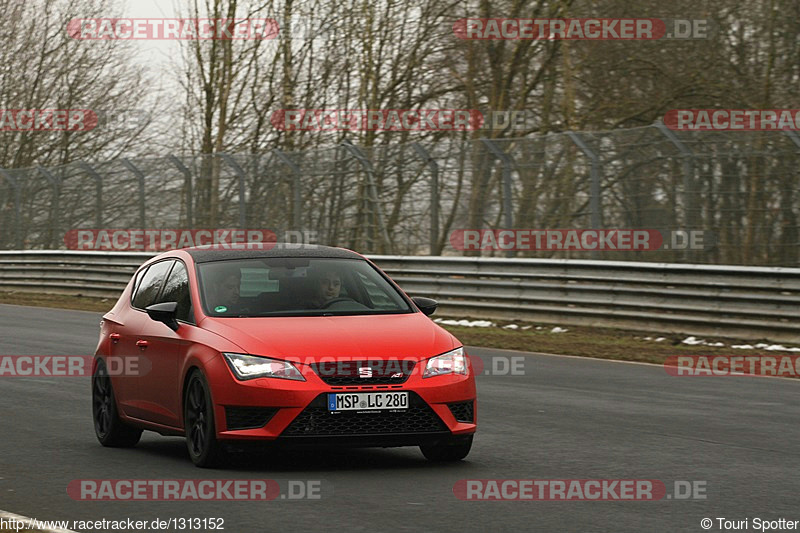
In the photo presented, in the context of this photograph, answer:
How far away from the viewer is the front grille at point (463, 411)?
28.0 feet

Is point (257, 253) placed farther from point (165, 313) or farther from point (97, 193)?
point (97, 193)

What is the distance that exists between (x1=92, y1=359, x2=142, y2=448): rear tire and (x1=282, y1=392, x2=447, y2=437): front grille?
84.1 inches

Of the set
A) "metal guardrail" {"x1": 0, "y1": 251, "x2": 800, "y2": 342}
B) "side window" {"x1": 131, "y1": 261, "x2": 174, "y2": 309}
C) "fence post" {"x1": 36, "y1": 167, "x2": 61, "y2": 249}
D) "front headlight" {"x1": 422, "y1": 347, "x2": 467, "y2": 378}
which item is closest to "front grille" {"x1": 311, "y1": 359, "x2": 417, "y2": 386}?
"front headlight" {"x1": 422, "y1": 347, "x2": 467, "y2": 378}

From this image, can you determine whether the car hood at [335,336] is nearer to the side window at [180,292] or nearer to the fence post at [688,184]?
the side window at [180,292]

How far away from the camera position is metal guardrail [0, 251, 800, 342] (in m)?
17.9

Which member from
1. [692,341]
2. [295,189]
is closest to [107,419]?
[692,341]

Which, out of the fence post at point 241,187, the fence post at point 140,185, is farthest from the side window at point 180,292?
the fence post at point 140,185

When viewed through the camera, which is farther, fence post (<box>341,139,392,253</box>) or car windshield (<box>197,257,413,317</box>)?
fence post (<box>341,139,392,253</box>)

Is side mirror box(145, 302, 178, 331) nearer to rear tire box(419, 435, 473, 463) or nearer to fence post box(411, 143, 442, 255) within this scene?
rear tire box(419, 435, 473, 463)

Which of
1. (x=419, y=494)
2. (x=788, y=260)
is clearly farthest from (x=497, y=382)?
(x=419, y=494)

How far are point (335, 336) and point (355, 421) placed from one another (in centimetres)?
54

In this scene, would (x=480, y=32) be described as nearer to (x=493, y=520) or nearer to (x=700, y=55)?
(x=700, y=55)

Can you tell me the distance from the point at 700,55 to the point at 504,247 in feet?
23.8

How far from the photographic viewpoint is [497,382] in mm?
14383
